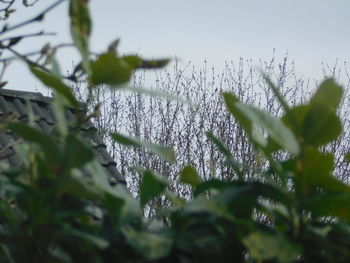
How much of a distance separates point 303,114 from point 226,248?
0.71 feet

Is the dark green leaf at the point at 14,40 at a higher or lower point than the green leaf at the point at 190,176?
higher

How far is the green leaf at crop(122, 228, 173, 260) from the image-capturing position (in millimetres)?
888

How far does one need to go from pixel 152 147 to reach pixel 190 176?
154 millimetres

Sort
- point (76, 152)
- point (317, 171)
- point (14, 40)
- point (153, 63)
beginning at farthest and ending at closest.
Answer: point (14, 40), point (153, 63), point (317, 171), point (76, 152)

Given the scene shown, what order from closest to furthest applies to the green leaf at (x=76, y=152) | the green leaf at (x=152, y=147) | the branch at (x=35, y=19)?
1. the green leaf at (x=76, y=152)
2. the green leaf at (x=152, y=147)
3. the branch at (x=35, y=19)

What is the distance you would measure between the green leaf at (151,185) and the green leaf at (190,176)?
0.07m

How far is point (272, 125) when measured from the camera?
3.11 feet

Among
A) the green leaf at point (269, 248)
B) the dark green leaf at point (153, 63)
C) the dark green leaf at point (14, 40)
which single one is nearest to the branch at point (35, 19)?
the dark green leaf at point (14, 40)

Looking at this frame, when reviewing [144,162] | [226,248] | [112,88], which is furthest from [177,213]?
[144,162]

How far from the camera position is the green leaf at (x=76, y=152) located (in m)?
0.88

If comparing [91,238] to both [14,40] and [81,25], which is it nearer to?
[81,25]

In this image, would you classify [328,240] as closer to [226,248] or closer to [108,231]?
[226,248]

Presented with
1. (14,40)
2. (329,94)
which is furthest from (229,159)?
(14,40)

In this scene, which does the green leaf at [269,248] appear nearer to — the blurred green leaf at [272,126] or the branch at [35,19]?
the blurred green leaf at [272,126]
